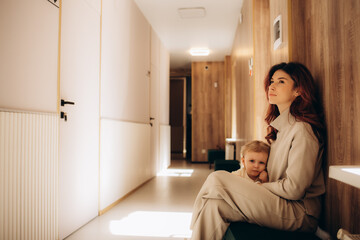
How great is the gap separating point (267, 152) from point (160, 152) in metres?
4.15

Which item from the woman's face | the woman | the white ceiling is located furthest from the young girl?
the white ceiling

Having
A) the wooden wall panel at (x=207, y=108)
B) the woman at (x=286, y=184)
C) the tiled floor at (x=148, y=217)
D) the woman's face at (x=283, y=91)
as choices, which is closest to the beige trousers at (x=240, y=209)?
the woman at (x=286, y=184)

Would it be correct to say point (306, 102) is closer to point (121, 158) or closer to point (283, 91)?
point (283, 91)

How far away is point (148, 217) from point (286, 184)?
1.82 m

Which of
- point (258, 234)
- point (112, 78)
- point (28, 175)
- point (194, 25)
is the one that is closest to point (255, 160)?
point (258, 234)

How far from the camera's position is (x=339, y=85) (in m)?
1.26

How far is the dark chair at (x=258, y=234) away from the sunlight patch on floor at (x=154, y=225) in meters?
1.05

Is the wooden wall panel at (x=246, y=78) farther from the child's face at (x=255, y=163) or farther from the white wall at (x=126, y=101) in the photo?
the white wall at (x=126, y=101)

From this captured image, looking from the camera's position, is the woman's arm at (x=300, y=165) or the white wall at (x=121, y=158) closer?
the woman's arm at (x=300, y=165)

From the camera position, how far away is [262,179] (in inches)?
63.6

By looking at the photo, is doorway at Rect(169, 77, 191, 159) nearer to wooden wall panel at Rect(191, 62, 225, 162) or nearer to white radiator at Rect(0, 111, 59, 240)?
wooden wall panel at Rect(191, 62, 225, 162)

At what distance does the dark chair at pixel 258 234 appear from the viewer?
3.88ft

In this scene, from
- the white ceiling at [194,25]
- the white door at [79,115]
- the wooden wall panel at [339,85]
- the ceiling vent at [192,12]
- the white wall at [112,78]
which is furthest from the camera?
the ceiling vent at [192,12]

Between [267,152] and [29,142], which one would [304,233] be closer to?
[267,152]
